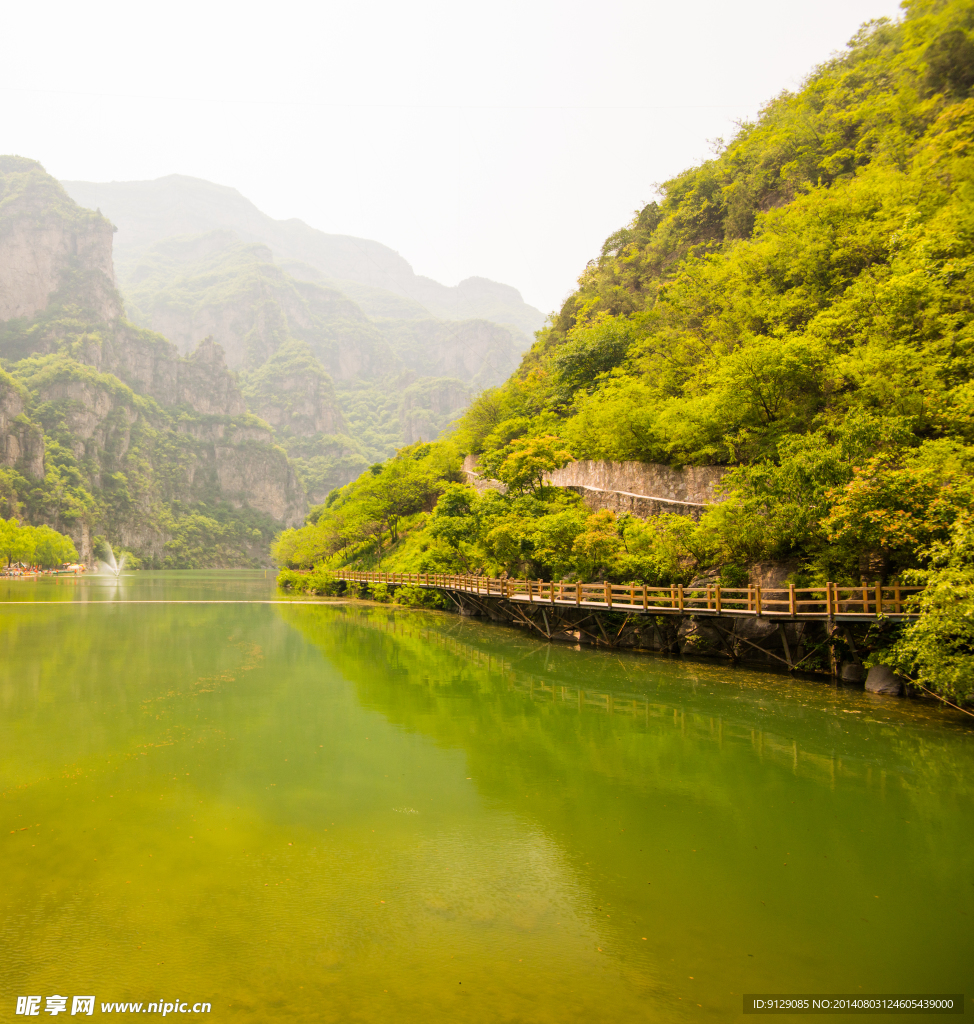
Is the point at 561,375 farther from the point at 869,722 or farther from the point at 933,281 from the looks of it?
the point at 869,722

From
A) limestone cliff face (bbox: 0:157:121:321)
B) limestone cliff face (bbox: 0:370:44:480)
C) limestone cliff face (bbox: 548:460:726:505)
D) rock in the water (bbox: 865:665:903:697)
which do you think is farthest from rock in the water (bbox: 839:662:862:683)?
limestone cliff face (bbox: 0:157:121:321)

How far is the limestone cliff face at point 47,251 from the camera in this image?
144 metres

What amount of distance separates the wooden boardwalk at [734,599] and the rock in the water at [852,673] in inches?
53.8

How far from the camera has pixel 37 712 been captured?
Result: 41.3 feet

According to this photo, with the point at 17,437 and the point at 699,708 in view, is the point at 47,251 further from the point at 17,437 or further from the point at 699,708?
the point at 699,708

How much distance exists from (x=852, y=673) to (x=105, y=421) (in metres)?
154

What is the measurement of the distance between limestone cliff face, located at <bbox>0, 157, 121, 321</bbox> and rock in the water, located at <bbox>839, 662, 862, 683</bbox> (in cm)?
18294

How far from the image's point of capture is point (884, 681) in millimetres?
15047

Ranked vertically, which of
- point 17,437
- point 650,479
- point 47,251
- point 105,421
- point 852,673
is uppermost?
point 47,251

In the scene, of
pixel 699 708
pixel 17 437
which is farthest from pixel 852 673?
pixel 17 437

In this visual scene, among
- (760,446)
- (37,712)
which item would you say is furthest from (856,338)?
(37,712)

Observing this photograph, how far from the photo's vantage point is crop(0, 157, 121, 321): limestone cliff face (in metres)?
144

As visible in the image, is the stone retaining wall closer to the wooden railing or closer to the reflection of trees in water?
the wooden railing

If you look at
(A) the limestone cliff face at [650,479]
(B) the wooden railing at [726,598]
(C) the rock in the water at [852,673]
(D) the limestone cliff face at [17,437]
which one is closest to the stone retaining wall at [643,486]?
(A) the limestone cliff face at [650,479]
